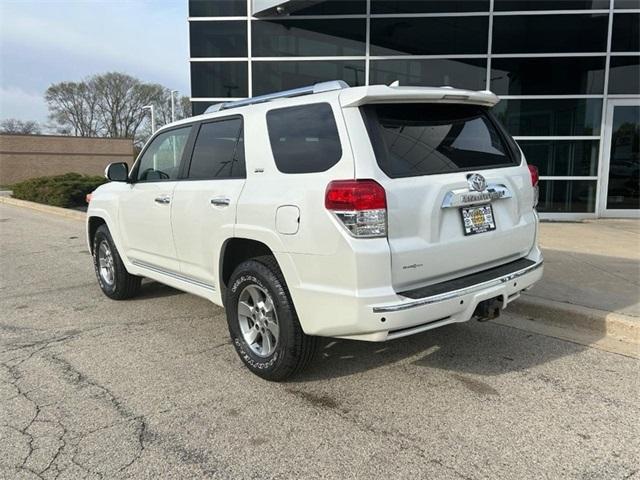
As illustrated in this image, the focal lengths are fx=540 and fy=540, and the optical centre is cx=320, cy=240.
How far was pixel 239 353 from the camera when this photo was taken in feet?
13.2

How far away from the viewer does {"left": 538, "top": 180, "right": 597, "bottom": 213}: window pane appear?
1212 cm

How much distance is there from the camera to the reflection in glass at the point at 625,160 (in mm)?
11836

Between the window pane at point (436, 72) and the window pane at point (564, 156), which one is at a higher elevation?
the window pane at point (436, 72)

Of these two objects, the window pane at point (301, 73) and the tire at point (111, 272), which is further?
the window pane at point (301, 73)

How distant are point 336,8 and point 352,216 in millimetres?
10684

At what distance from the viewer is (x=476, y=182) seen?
352 centimetres

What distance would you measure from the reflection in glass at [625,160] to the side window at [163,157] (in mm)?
10443

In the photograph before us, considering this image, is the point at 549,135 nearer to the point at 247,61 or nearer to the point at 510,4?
the point at 510,4

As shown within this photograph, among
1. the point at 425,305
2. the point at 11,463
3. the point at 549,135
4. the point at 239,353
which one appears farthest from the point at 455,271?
the point at 549,135

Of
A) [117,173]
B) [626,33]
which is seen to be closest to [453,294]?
[117,173]

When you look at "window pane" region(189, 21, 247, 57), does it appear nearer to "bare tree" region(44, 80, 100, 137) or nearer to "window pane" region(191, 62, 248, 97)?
"window pane" region(191, 62, 248, 97)

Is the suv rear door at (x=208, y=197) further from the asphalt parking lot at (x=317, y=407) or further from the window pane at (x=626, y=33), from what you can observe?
the window pane at (x=626, y=33)

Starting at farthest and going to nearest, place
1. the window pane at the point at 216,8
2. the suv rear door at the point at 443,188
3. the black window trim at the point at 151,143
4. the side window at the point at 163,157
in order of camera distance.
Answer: the window pane at the point at 216,8, the side window at the point at 163,157, the black window trim at the point at 151,143, the suv rear door at the point at 443,188

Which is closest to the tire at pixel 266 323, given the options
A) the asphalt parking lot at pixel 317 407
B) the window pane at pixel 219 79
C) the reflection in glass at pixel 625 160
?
the asphalt parking lot at pixel 317 407
